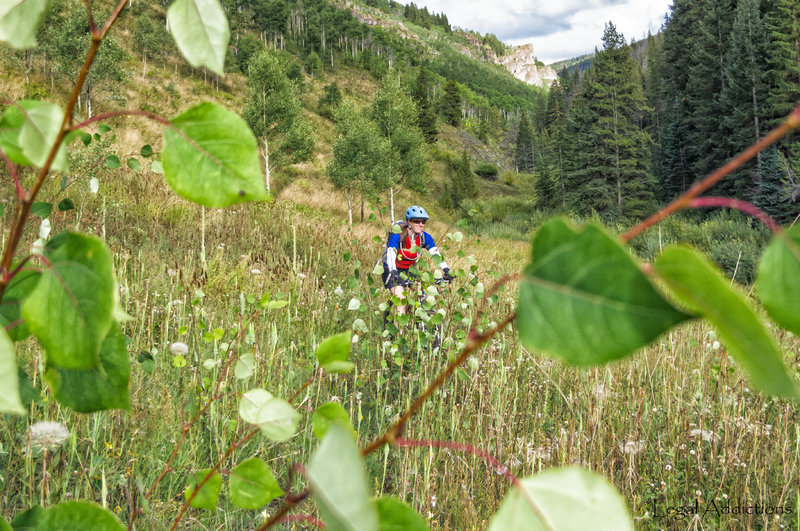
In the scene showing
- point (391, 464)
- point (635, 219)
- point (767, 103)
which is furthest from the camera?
point (635, 219)

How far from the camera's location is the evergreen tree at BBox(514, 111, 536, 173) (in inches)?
2046

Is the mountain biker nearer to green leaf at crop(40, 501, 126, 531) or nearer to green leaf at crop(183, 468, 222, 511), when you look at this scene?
green leaf at crop(183, 468, 222, 511)

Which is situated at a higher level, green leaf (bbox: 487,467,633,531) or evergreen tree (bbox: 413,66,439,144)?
evergreen tree (bbox: 413,66,439,144)

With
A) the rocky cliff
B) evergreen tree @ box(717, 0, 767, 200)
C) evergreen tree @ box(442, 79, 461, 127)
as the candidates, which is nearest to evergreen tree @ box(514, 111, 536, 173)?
evergreen tree @ box(442, 79, 461, 127)

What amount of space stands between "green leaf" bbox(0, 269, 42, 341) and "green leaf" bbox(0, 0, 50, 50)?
0.47 ft

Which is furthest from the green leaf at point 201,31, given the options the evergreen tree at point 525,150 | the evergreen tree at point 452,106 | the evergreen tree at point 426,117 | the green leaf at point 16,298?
the evergreen tree at point 452,106

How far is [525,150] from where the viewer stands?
52938 mm

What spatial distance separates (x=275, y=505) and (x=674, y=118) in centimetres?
3120

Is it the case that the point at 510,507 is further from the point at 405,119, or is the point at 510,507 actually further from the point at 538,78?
the point at 538,78

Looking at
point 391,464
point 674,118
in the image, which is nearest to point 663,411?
point 391,464

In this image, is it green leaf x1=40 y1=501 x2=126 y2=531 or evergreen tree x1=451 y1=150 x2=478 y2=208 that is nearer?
green leaf x1=40 y1=501 x2=126 y2=531

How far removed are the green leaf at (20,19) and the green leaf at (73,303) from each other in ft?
0.44

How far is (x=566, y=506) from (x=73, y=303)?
26 centimetres

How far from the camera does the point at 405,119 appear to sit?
25453mm
